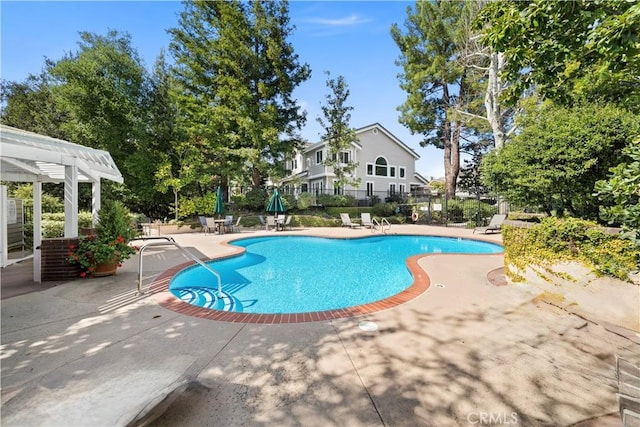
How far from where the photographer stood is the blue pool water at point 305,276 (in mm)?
5438

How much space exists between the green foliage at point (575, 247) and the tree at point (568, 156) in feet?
2.65

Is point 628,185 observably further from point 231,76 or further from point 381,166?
point 381,166

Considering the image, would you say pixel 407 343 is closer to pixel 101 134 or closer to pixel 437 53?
pixel 101 134

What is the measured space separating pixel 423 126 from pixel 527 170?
19665 mm

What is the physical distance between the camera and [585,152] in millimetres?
4391

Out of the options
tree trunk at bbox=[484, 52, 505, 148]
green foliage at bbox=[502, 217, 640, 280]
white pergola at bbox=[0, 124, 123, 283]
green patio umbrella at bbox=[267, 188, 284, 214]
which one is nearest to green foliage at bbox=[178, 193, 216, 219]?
green patio umbrella at bbox=[267, 188, 284, 214]

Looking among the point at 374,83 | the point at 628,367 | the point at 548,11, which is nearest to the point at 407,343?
the point at 628,367

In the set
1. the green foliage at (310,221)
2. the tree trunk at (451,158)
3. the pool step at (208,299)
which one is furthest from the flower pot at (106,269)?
the tree trunk at (451,158)

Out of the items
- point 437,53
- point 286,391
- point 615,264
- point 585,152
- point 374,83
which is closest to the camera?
point 286,391

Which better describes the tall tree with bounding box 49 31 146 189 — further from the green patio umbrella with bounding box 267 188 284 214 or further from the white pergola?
the white pergola

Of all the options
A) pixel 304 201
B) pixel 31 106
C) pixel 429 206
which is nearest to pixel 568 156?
pixel 429 206

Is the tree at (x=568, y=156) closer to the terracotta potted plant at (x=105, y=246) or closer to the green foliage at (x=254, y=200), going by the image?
the terracotta potted plant at (x=105, y=246)

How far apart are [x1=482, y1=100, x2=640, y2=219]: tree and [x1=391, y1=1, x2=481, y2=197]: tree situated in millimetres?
13726

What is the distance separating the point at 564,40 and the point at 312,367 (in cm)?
491
